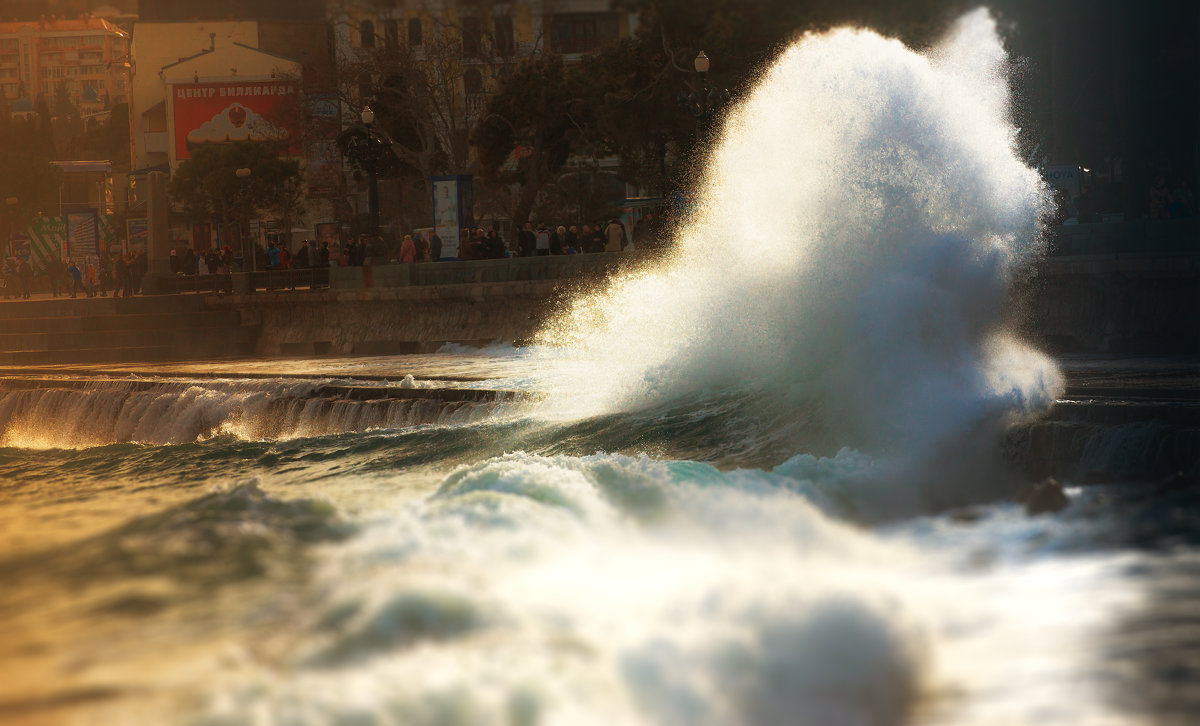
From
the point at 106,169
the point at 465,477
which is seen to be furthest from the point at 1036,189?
the point at 106,169

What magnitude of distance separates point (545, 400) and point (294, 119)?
41.9 m

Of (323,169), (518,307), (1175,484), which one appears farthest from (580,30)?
(1175,484)

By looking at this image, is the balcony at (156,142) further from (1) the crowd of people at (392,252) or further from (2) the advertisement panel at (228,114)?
(1) the crowd of people at (392,252)

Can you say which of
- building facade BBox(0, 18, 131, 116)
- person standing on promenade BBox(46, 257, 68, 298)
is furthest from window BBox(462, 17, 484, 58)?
building facade BBox(0, 18, 131, 116)

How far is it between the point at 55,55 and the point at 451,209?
496 feet

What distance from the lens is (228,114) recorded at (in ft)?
187

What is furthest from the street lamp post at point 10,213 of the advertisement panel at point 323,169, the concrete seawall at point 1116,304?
the concrete seawall at point 1116,304

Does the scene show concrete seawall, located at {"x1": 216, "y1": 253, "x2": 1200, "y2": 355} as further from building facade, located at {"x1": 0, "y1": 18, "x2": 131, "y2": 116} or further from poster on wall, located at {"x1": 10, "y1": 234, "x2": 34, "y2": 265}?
building facade, located at {"x1": 0, "y1": 18, "x2": 131, "y2": 116}

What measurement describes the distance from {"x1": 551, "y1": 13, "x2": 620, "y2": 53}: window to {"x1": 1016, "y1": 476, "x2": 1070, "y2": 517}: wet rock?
2082 inches

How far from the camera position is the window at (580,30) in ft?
194

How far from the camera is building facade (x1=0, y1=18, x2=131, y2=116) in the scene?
155250 mm

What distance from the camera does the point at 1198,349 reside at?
17.4 meters

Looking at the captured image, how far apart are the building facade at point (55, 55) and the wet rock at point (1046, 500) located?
15671 cm

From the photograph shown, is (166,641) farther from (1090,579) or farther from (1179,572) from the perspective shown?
(1179,572)
